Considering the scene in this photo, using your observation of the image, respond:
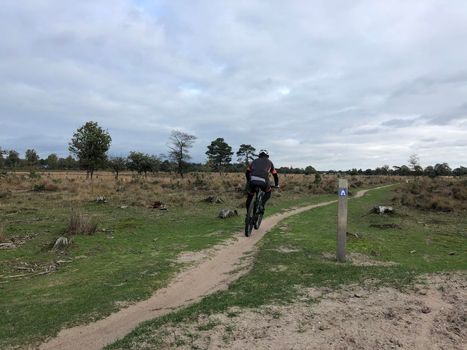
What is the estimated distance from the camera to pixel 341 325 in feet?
15.8

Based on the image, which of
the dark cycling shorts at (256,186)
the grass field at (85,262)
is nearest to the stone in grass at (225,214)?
the grass field at (85,262)

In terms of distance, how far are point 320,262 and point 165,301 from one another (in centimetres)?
359

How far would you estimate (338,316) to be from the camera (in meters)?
5.12

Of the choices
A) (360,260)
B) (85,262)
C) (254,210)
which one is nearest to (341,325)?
(360,260)

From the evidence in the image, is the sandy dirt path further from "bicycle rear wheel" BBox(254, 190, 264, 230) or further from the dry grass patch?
the dry grass patch

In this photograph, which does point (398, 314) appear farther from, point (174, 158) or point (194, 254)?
point (174, 158)

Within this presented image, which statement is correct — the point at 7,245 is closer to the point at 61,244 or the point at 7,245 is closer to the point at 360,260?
the point at 61,244

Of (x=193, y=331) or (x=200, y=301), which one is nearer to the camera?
(x=193, y=331)

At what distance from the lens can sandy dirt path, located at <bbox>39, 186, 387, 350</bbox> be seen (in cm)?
511

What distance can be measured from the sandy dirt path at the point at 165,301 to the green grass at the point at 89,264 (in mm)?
215

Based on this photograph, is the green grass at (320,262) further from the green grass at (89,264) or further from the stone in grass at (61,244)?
the stone in grass at (61,244)

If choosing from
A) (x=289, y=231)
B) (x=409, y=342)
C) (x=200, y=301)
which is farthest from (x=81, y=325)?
(x=289, y=231)

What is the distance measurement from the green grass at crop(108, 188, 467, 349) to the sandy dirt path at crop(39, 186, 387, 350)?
1.19ft

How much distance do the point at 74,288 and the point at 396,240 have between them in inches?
357
